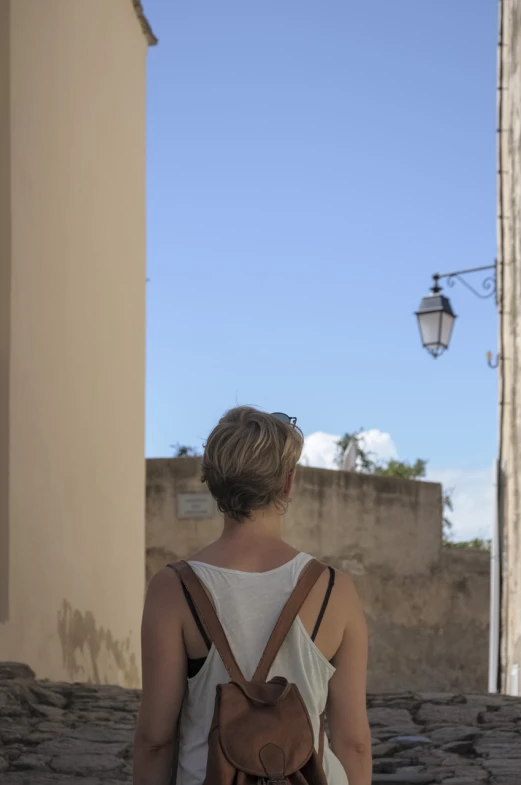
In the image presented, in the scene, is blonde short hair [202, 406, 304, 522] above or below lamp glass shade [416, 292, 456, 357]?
below

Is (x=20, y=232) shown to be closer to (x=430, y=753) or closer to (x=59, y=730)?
(x=59, y=730)

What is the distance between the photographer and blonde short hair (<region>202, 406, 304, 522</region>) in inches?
92.9

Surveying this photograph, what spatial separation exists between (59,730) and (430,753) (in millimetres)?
1704

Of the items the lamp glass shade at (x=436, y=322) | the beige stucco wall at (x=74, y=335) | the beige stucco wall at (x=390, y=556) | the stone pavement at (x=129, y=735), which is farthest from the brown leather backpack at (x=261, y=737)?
the beige stucco wall at (x=390, y=556)

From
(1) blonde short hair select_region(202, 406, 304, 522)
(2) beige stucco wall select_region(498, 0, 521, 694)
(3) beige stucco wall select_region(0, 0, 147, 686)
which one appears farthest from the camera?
(2) beige stucco wall select_region(498, 0, 521, 694)

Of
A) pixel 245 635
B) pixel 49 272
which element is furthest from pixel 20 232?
pixel 245 635

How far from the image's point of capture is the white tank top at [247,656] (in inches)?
89.4

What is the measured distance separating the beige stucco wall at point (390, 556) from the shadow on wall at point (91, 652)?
3084 mm

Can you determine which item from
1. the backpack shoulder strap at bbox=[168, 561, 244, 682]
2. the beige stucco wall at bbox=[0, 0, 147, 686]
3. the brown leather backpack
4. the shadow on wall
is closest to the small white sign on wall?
the beige stucco wall at bbox=[0, 0, 147, 686]

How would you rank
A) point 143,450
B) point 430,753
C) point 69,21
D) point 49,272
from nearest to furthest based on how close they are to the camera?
1. point 430,753
2. point 49,272
3. point 69,21
4. point 143,450

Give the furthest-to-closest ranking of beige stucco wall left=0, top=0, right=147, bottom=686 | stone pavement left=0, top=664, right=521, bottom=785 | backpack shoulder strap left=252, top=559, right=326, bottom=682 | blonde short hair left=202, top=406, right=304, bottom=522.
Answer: beige stucco wall left=0, top=0, right=147, bottom=686, stone pavement left=0, top=664, right=521, bottom=785, blonde short hair left=202, top=406, right=304, bottom=522, backpack shoulder strap left=252, top=559, right=326, bottom=682

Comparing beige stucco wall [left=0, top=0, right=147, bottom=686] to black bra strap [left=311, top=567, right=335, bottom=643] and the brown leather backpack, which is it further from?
the brown leather backpack

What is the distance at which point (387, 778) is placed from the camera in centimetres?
470

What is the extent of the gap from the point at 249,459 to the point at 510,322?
9.62 metres
